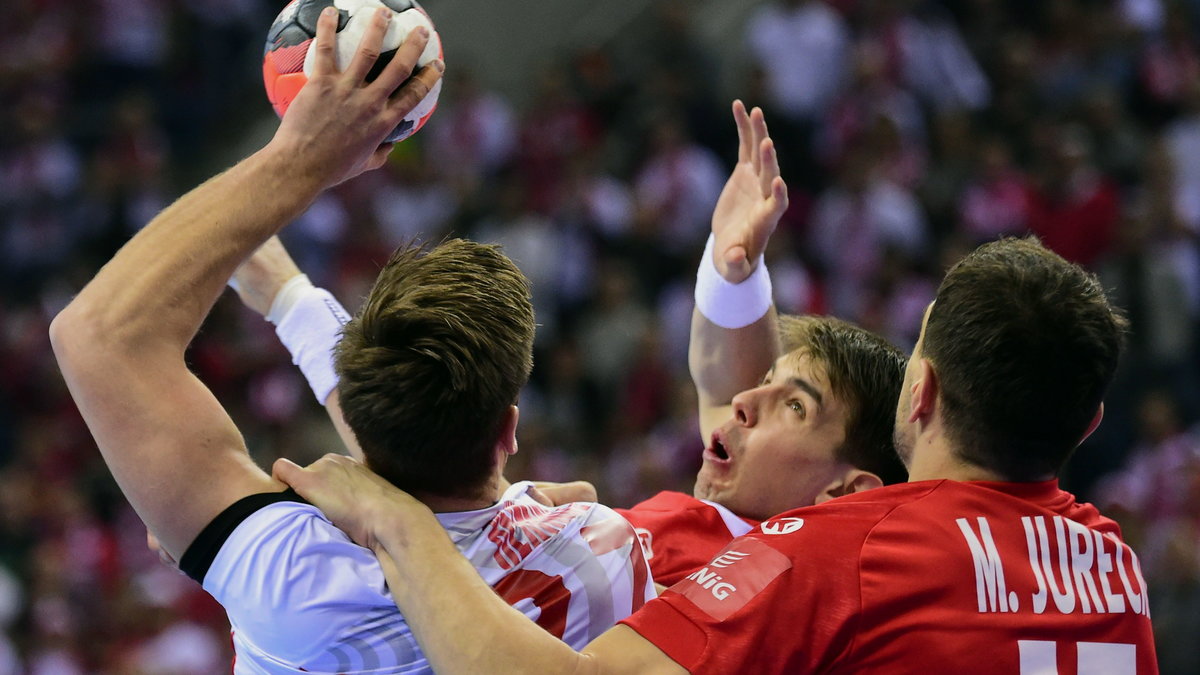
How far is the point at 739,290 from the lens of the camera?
3518mm

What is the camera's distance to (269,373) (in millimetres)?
10055

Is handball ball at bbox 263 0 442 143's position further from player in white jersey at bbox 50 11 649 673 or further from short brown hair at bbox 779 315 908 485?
short brown hair at bbox 779 315 908 485

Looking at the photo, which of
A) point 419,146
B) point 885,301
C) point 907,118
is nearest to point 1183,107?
point 907,118

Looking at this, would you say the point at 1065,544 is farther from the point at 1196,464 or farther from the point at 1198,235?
the point at 1198,235

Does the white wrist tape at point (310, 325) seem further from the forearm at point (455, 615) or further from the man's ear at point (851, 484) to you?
the man's ear at point (851, 484)

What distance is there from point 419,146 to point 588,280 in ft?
7.12

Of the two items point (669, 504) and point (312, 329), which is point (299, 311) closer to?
point (312, 329)

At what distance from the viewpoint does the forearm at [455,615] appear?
222 cm

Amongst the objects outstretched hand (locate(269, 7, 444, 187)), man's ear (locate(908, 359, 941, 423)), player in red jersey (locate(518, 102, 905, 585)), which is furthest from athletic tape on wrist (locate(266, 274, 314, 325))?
man's ear (locate(908, 359, 941, 423))

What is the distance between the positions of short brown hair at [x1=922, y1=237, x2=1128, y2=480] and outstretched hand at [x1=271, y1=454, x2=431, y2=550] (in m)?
0.98

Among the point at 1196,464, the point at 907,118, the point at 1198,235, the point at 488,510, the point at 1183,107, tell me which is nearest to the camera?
the point at 488,510

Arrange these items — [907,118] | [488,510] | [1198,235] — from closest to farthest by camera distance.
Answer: [488,510], [1198,235], [907,118]

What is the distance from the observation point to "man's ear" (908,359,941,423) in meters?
2.53

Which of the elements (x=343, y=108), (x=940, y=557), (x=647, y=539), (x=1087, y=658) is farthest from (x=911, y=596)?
(x=343, y=108)
